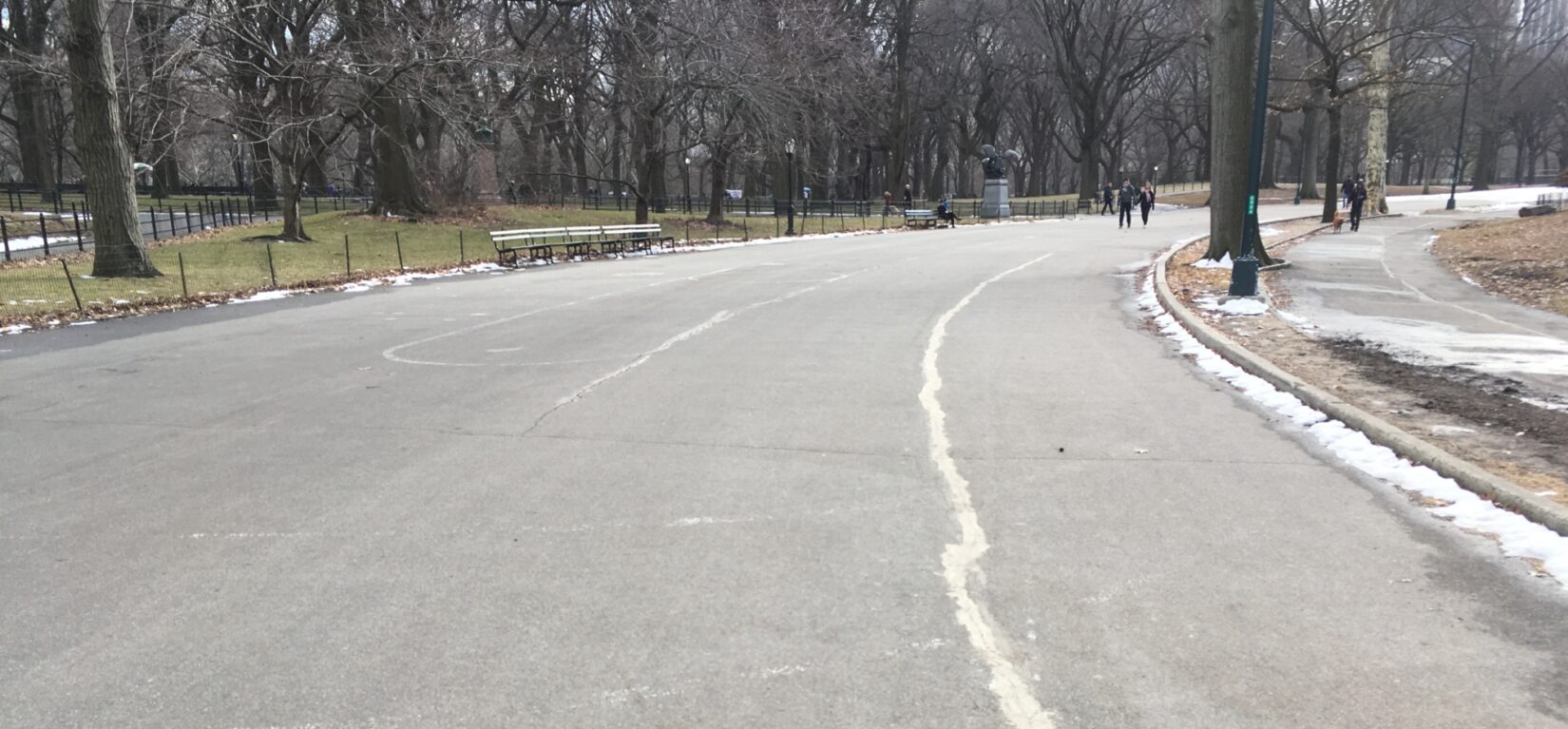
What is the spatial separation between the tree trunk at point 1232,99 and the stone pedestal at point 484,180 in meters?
30.2

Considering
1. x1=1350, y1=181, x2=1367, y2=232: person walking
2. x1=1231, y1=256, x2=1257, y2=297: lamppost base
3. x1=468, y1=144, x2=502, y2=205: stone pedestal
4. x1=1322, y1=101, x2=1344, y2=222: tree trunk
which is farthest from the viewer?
x1=468, y1=144, x2=502, y2=205: stone pedestal

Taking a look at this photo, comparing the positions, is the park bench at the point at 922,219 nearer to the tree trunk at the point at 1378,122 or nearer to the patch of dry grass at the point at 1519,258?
the tree trunk at the point at 1378,122

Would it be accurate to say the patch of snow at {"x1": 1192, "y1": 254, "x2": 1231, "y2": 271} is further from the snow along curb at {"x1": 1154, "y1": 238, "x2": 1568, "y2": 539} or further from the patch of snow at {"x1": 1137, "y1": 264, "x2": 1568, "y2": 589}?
the patch of snow at {"x1": 1137, "y1": 264, "x2": 1568, "y2": 589}

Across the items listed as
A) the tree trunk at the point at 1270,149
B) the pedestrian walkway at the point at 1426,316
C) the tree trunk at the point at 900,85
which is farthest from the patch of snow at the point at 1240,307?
the tree trunk at the point at 1270,149

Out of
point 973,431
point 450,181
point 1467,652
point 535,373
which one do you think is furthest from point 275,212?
point 1467,652

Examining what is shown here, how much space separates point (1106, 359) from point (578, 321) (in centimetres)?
668

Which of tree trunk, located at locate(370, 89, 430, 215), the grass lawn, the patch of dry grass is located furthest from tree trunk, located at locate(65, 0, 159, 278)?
the patch of dry grass

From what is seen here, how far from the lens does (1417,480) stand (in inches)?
222

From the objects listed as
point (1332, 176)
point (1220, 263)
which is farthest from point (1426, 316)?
point (1332, 176)

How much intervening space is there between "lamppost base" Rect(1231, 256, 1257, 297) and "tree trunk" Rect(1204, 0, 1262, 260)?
9.04 feet

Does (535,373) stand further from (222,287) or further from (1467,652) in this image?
→ (222,287)

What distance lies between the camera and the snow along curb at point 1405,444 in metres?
4.85

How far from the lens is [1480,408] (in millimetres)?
7133

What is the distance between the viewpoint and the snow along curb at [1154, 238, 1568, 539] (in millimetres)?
4854
